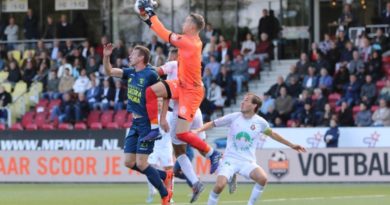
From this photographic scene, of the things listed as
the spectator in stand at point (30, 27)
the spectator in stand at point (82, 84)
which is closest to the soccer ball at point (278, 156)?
the spectator in stand at point (82, 84)

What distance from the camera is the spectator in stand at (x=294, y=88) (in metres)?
33.1

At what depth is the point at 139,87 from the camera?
55.2 ft

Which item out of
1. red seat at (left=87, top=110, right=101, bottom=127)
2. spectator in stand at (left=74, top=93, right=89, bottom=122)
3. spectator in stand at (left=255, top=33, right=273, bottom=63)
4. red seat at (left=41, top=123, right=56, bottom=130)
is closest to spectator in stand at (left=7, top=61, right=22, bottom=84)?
red seat at (left=41, top=123, right=56, bottom=130)

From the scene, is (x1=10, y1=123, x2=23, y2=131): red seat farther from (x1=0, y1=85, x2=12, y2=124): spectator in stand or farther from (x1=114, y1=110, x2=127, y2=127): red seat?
(x1=114, y1=110, x2=127, y2=127): red seat

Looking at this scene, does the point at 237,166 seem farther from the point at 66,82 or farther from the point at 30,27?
the point at 30,27

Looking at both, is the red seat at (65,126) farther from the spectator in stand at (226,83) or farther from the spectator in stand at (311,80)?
the spectator in stand at (311,80)

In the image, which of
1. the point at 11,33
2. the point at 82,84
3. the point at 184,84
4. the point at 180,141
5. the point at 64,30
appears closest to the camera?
the point at 184,84

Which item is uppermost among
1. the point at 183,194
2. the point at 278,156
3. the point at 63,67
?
the point at 63,67

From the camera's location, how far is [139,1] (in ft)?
54.4

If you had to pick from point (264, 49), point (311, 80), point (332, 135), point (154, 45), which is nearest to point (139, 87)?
point (332, 135)

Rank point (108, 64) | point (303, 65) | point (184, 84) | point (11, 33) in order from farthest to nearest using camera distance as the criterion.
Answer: point (11, 33) → point (303, 65) → point (184, 84) → point (108, 64)

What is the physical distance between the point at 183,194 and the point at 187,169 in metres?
4.43

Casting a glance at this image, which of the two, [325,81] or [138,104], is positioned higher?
[138,104]

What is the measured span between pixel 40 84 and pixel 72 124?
3.29 m
